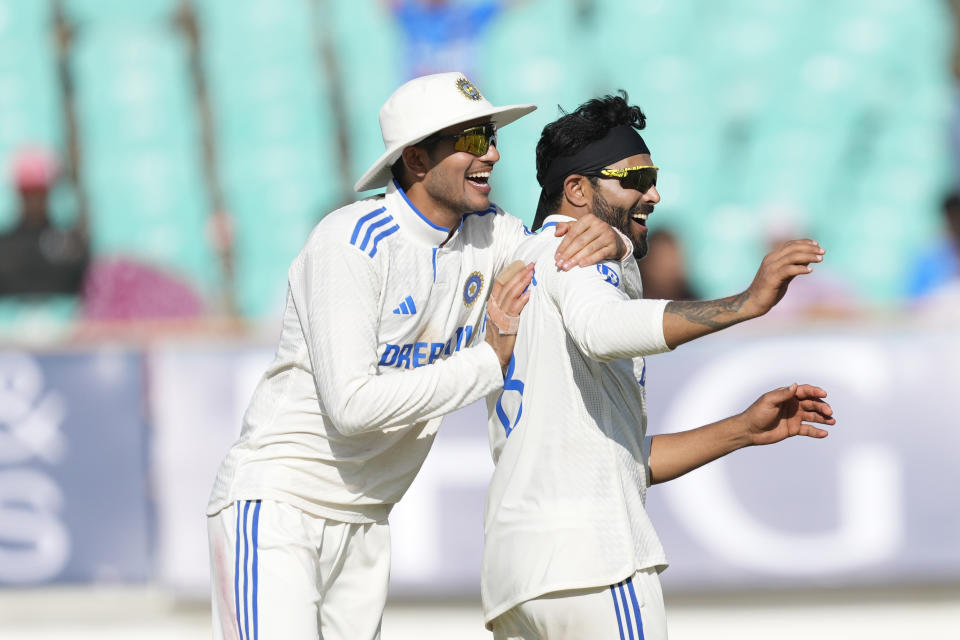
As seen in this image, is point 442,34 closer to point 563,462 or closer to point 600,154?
point 600,154

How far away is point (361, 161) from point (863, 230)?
4.02m

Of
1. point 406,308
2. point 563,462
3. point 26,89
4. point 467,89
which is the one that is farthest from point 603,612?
point 26,89

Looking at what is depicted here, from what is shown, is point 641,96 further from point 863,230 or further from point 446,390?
point 446,390

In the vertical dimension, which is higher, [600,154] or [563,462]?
[600,154]

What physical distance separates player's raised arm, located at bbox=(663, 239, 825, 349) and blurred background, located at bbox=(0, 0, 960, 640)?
3622 mm

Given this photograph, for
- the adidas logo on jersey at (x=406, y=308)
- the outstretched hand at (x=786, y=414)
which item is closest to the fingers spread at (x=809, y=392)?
the outstretched hand at (x=786, y=414)

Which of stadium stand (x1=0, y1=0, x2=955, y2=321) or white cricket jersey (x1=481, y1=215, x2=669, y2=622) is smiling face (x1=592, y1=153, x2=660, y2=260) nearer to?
white cricket jersey (x1=481, y1=215, x2=669, y2=622)

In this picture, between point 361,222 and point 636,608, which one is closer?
point 636,608

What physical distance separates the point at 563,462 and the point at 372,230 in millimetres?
721

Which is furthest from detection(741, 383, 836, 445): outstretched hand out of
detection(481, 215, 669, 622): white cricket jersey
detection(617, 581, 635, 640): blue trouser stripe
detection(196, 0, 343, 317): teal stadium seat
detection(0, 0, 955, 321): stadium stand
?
detection(196, 0, 343, 317): teal stadium seat

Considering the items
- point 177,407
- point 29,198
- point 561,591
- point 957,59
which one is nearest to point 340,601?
point 561,591

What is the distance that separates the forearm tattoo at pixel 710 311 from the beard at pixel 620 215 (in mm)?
505

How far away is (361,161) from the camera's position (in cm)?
1034

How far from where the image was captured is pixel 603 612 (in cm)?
276
